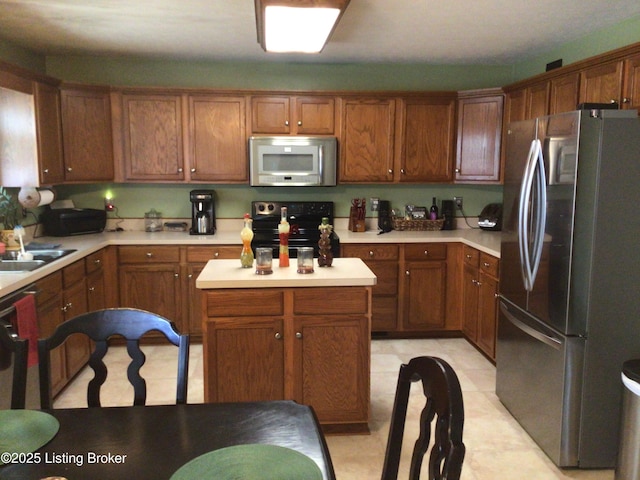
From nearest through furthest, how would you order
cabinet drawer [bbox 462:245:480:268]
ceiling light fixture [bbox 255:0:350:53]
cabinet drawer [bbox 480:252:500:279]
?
1. ceiling light fixture [bbox 255:0:350:53]
2. cabinet drawer [bbox 480:252:500:279]
3. cabinet drawer [bbox 462:245:480:268]

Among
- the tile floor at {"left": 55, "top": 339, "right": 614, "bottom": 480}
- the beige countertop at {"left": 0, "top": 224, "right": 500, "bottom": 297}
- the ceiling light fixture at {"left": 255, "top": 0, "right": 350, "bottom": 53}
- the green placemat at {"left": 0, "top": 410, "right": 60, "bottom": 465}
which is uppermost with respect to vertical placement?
the ceiling light fixture at {"left": 255, "top": 0, "right": 350, "bottom": 53}

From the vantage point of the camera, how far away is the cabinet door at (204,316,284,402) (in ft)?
8.86

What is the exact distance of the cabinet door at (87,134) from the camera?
420 cm

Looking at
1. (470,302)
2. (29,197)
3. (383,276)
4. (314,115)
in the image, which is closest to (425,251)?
(383,276)

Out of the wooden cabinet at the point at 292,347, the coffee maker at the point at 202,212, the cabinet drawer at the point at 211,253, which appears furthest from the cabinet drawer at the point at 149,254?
the wooden cabinet at the point at 292,347

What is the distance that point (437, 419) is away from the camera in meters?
1.11

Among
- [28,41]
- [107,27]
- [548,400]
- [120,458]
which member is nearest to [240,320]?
[120,458]

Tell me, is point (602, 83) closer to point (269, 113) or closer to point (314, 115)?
point (314, 115)

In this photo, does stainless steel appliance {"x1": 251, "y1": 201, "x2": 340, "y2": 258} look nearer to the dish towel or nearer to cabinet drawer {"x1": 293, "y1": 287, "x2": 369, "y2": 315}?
cabinet drawer {"x1": 293, "y1": 287, "x2": 369, "y2": 315}

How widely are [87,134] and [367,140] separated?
7.62ft

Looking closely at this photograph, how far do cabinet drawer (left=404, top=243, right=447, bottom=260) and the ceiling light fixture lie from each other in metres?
1.89

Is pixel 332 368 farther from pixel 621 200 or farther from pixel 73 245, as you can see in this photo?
pixel 73 245

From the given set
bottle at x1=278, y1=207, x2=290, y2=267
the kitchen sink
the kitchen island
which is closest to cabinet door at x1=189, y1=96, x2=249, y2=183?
the kitchen sink

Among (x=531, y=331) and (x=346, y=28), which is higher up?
(x=346, y=28)
